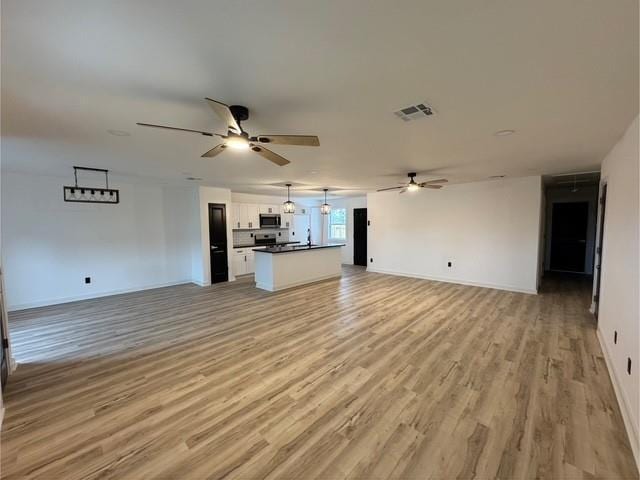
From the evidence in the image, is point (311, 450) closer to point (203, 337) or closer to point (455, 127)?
point (203, 337)

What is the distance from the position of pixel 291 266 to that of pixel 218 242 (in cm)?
213

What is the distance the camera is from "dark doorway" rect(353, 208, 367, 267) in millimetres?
9547

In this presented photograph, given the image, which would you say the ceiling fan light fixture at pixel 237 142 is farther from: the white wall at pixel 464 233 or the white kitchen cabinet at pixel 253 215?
the white kitchen cabinet at pixel 253 215

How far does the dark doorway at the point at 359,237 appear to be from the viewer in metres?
9.55

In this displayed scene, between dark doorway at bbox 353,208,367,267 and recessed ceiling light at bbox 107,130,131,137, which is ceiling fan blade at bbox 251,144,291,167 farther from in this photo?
dark doorway at bbox 353,208,367,267

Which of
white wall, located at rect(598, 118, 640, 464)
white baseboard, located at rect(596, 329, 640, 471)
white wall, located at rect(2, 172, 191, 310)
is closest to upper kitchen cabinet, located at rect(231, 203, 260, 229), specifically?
white wall, located at rect(2, 172, 191, 310)

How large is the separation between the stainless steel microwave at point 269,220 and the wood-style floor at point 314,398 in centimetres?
A: 440

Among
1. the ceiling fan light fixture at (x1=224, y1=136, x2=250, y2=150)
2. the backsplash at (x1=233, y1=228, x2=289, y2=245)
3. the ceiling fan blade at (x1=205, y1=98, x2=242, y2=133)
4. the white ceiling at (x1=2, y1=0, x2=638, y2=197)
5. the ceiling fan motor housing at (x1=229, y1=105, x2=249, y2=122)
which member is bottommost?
the backsplash at (x1=233, y1=228, x2=289, y2=245)

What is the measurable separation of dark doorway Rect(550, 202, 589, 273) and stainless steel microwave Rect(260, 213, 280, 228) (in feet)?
27.5

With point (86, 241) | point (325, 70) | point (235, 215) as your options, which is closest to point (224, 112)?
point (325, 70)

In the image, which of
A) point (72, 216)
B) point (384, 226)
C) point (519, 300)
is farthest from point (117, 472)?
point (384, 226)

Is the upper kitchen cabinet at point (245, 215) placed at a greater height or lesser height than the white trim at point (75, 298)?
greater

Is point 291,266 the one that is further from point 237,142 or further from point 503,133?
point 503,133

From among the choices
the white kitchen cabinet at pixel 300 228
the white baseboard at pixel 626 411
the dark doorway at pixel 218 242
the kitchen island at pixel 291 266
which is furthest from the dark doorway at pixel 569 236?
the dark doorway at pixel 218 242
